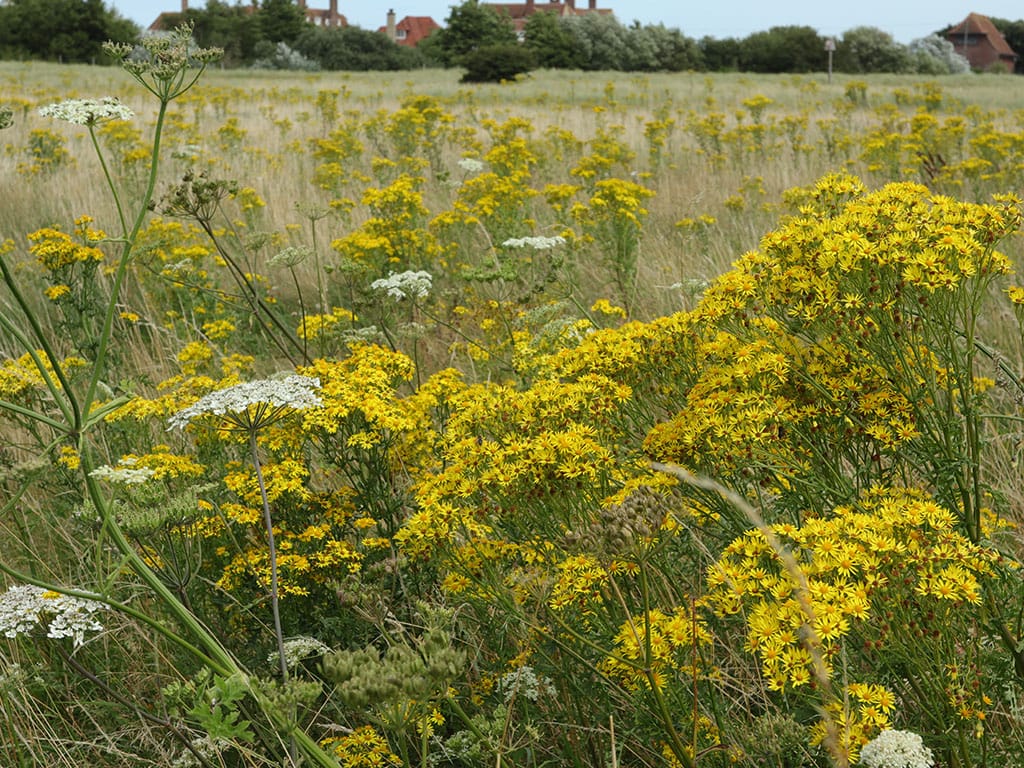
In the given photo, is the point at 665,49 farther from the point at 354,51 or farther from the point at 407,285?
the point at 407,285

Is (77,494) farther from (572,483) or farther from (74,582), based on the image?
(572,483)

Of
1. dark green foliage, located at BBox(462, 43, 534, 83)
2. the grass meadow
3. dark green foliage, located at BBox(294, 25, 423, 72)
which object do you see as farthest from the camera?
dark green foliage, located at BBox(294, 25, 423, 72)

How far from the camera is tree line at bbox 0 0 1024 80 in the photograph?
55500 mm

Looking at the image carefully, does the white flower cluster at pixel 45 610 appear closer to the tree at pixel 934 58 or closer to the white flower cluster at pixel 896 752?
the white flower cluster at pixel 896 752

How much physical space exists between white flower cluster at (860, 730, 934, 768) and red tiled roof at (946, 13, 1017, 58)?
307 ft

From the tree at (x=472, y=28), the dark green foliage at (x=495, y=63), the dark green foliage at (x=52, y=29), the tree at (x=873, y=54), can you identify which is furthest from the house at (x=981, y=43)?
the dark green foliage at (x=52, y=29)

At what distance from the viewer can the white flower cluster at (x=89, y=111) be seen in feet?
8.73

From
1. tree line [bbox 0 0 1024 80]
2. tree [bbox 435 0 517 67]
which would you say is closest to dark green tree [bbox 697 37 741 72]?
tree line [bbox 0 0 1024 80]

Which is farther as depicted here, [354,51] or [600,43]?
[354,51]

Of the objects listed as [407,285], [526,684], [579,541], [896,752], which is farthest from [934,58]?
[896,752]

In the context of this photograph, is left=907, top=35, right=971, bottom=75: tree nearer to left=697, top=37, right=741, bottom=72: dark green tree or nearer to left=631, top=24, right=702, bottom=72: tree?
left=697, top=37, right=741, bottom=72: dark green tree

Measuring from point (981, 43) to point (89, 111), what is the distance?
9481cm

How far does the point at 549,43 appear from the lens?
54656mm

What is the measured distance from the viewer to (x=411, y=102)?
33.4ft
